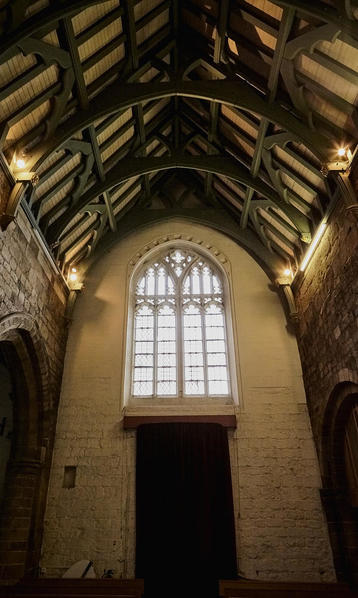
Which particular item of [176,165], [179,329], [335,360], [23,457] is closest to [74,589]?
[23,457]

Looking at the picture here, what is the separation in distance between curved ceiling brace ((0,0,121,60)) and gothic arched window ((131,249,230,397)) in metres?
5.08

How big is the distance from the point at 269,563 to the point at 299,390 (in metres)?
2.82

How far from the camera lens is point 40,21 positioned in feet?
14.5

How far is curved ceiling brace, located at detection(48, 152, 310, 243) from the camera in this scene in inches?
262

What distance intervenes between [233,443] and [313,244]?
3.75 m

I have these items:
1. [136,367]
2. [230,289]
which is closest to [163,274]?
[230,289]

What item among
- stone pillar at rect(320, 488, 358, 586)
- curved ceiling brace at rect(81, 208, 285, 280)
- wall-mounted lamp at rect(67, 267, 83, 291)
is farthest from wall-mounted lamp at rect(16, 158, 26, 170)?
stone pillar at rect(320, 488, 358, 586)

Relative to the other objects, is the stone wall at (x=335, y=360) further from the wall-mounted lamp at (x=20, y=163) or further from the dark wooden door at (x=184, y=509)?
the wall-mounted lamp at (x=20, y=163)

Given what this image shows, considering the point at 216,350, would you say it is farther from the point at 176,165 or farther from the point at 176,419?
the point at 176,165

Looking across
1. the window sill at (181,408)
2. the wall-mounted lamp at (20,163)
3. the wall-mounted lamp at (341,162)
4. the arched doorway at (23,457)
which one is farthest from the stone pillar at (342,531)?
the wall-mounted lamp at (20,163)

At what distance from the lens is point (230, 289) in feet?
26.9

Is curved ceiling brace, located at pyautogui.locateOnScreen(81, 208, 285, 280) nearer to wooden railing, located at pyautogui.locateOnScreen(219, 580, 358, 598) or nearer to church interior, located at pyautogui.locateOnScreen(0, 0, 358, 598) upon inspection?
church interior, located at pyautogui.locateOnScreen(0, 0, 358, 598)

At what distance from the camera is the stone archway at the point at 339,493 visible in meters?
5.54

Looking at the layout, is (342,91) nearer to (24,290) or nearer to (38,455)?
(24,290)
